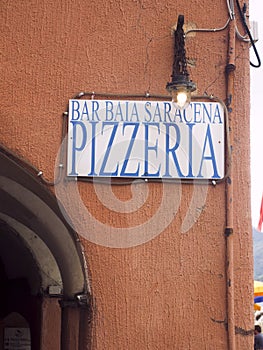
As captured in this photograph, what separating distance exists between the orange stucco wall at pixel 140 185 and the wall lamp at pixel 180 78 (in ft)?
0.35

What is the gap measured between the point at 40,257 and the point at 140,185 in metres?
2.26

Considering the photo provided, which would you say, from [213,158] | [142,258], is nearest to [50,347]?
[142,258]

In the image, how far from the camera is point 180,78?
4746 millimetres

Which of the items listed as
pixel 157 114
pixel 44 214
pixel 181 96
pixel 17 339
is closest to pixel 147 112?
pixel 157 114

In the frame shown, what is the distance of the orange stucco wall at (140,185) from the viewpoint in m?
4.83

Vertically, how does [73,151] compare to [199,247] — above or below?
above

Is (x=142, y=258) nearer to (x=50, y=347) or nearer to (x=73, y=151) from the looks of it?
(x=73, y=151)

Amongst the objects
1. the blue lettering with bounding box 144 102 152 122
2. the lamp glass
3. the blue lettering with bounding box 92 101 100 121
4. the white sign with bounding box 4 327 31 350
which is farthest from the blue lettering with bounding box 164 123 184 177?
the white sign with bounding box 4 327 31 350

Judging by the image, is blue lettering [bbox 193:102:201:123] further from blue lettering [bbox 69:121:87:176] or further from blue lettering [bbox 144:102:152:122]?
blue lettering [bbox 69:121:87:176]

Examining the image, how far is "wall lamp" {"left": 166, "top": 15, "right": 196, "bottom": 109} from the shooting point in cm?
474

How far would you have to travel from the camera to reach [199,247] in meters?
4.93

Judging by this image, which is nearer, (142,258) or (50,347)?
(142,258)

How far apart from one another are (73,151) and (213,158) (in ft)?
3.02

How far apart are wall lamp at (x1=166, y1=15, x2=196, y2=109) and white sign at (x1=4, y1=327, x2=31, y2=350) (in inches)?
155
